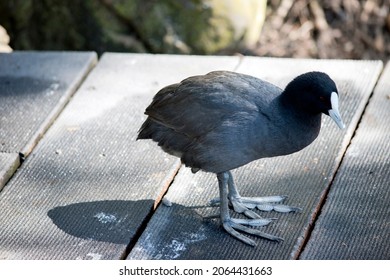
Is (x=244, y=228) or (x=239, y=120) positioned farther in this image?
(x=244, y=228)

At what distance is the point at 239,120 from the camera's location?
4184 mm

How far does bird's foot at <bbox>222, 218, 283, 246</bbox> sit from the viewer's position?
429cm

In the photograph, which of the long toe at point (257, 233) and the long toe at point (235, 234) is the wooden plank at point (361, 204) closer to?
the long toe at point (257, 233)

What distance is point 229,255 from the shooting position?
4199mm

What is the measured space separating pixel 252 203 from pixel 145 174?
0.68m

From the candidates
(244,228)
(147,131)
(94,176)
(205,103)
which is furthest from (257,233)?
(94,176)

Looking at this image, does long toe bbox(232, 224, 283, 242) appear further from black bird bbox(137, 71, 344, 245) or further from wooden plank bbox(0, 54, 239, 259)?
wooden plank bbox(0, 54, 239, 259)

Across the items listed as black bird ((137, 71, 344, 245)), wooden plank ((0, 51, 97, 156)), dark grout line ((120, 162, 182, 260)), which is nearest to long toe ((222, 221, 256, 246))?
black bird ((137, 71, 344, 245))

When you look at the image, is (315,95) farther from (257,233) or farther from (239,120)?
(257,233)

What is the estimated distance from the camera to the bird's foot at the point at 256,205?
4.51 metres

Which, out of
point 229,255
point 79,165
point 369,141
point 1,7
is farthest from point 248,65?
point 1,7

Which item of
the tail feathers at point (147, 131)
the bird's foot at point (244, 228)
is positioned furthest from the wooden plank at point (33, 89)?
the bird's foot at point (244, 228)

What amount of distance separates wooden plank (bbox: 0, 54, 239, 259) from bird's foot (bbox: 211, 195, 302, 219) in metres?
0.43

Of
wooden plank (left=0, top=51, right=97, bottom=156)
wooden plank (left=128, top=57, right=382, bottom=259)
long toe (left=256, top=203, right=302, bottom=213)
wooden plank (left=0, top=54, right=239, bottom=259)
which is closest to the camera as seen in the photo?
wooden plank (left=128, top=57, right=382, bottom=259)
